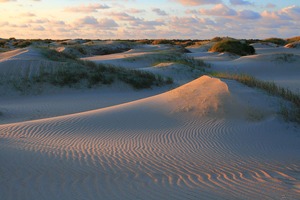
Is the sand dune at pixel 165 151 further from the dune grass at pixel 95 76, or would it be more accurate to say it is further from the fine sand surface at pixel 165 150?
the dune grass at pixel 95 76

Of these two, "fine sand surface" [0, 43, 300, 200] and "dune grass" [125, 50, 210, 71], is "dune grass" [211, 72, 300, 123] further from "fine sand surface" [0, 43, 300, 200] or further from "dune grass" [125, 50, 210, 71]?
"dune grass" [125, 50, 210, 71]

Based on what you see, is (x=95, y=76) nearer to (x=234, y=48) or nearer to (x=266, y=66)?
(x=266, y=66)

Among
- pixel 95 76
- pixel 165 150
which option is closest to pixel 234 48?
pixel 95 76

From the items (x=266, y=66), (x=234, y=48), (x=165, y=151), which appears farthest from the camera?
(x=234, y=48)

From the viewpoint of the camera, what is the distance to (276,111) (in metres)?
10.2

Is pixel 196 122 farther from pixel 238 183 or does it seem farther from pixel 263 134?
pixel 238 183

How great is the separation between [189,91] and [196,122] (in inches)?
96.1

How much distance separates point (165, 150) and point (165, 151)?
79 millimetres

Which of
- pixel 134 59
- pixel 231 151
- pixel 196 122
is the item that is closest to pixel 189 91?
pixel 196 122

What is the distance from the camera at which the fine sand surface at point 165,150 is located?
564 centimetres

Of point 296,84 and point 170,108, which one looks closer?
point 170,108

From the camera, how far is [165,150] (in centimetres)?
789

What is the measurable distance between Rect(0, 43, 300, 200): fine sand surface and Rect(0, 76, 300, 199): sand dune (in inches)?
0.6

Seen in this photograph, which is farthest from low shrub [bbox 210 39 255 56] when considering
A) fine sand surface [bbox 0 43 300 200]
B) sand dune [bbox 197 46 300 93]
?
fine sand surface [bbox 0 43 300 200]
